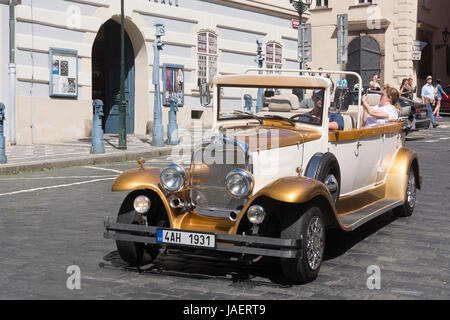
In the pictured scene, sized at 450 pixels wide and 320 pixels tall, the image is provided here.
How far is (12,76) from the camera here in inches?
691

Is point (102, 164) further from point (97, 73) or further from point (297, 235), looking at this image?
point (297, 235)

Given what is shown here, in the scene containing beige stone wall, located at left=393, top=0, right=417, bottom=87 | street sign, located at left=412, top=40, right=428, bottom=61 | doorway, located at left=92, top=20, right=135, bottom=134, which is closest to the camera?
doorway, located at left=92, top=20, right=135, bottom=134

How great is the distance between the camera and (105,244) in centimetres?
697

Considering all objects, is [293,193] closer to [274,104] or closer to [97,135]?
[274,104]

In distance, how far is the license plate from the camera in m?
5.45

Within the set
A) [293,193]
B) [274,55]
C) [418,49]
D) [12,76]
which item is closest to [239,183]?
[293,193]

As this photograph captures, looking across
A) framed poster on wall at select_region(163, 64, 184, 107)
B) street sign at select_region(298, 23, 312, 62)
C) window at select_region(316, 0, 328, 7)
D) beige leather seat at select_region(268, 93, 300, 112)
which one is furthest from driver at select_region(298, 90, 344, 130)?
window at select_region(316, 0, 328, 7)

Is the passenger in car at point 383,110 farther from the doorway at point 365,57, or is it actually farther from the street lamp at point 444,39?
the street lamp at point 444,39

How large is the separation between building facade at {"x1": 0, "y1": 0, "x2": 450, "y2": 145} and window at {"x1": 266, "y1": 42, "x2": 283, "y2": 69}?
0.04 meters

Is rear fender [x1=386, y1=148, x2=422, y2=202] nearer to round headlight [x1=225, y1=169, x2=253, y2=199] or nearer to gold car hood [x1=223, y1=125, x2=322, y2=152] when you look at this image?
gold car hood [x1=223, y1=125, x2=322, y2=152]

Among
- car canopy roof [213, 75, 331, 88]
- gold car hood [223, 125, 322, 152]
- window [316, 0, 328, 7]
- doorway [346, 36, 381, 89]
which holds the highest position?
window [316, 0, 328, 7]

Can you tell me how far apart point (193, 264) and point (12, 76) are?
12.7m
